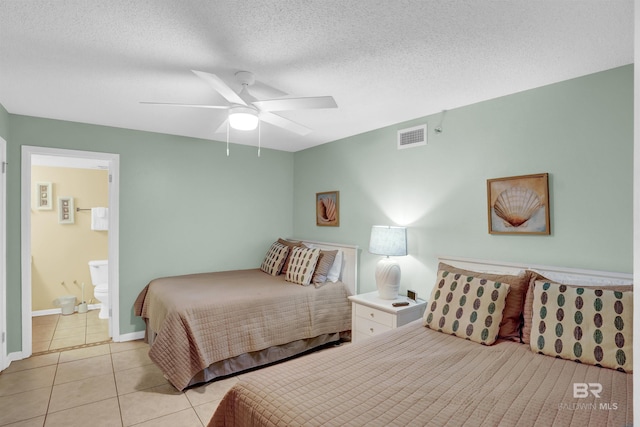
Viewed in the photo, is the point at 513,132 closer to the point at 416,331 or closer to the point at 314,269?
the point at 416,331

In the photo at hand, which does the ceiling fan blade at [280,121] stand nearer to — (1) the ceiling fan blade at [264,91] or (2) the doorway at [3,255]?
(1) the ceiling fan blade at [264,91]

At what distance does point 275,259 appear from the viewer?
4.07m

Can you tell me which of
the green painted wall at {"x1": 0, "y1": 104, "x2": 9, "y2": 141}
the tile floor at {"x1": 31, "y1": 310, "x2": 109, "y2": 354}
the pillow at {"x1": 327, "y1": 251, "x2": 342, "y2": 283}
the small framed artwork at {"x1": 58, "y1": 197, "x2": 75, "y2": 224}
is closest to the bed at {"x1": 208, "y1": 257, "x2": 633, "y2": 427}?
the pillow at {"x1": 327, "y1": 251, "x2": 342, "y2": 283}

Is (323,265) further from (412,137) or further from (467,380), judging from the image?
(467,380)

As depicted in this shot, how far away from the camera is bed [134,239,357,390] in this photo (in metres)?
2.58

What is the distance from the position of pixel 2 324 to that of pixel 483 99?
4.47m

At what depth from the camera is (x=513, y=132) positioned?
8.20 feet

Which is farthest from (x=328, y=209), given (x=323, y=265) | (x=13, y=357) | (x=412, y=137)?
(x=13, y=357)

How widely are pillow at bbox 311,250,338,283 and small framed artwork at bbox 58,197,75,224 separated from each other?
3739 mm

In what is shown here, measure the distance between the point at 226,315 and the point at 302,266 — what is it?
40.0 inches

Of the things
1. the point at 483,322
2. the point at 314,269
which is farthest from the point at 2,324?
the point at 483,322

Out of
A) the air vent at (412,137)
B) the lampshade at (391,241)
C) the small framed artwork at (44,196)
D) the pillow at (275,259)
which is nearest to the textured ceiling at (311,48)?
the air vent at (412,137)

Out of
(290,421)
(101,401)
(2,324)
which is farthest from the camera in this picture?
(2,324)

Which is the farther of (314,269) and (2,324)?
(314,269)
